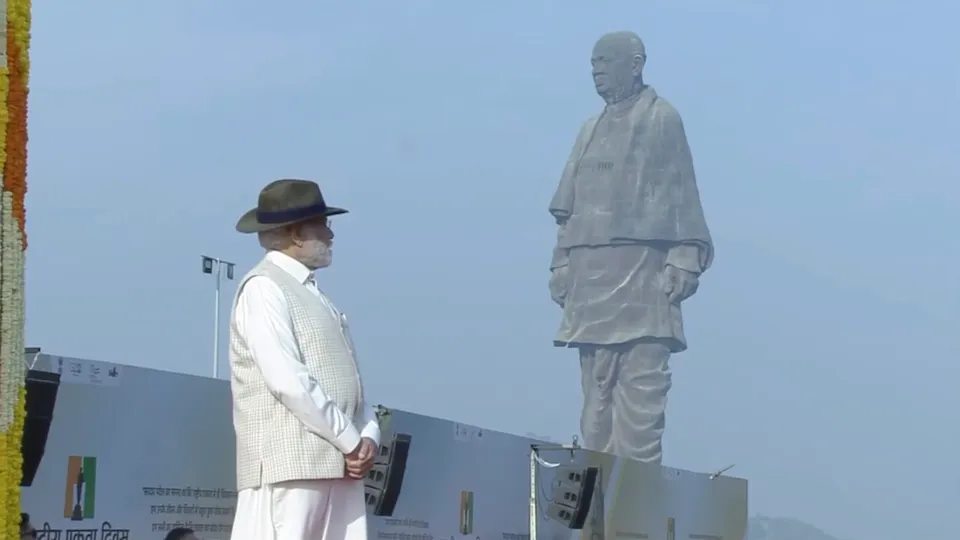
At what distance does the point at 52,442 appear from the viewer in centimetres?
395

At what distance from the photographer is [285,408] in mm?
3072

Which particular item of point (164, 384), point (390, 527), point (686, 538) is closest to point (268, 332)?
point (164, 384)

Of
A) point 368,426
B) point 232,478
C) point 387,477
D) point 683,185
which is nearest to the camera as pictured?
point 368,426

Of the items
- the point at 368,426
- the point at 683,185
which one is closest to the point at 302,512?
the point at 368,426

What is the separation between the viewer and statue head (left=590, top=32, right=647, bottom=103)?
941 inches

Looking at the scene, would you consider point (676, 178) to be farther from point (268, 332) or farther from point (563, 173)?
point (268, 332)

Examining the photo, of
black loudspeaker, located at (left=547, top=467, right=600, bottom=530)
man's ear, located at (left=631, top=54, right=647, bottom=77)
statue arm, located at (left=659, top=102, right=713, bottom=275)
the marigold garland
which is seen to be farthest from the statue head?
the marigold garland

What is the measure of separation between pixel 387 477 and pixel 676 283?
18.9m

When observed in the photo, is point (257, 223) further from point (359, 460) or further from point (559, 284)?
point (559, 284)

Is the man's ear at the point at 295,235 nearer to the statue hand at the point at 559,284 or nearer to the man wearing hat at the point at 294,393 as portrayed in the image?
the man wearing hat at the point at 294,393

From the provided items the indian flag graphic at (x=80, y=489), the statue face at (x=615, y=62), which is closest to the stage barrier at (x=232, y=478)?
the indian flag graphic at (x=80, y=489)

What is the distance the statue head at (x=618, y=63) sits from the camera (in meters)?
23.9

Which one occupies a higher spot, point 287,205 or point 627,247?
point 627,247

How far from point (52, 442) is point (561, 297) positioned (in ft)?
69.5
